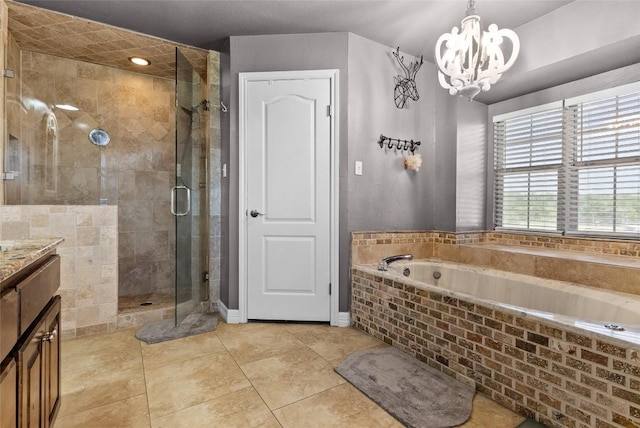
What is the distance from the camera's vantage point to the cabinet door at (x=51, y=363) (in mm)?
1082

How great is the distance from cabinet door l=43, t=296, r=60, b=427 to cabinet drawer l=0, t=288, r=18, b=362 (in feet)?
0.99

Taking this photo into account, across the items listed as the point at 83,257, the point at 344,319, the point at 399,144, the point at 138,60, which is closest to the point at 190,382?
the point at 344,319

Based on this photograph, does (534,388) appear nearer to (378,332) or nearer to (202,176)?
(378,332)

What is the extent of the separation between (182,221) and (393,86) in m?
2.19

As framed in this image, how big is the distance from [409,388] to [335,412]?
432mm

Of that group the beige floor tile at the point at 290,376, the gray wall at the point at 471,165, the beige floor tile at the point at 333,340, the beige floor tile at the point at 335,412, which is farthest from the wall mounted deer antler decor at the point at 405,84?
the beige floor tile at the point at 335,412

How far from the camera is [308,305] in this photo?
2.62 meters

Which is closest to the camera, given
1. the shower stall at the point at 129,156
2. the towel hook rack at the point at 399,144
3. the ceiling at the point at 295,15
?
the ceiling at the point at 295,15

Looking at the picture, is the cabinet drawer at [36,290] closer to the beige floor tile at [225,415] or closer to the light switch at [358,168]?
the beige floor tile at [225,415]

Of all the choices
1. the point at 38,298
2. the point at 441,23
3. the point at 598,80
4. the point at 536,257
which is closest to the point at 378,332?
the point at 536,257

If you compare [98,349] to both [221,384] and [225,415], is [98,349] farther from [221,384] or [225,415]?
[225,415]

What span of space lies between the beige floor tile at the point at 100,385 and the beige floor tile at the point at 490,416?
165cm

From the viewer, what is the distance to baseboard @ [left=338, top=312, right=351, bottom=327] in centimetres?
257

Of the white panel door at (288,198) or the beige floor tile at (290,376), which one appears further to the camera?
the white panel door at (288,198)
